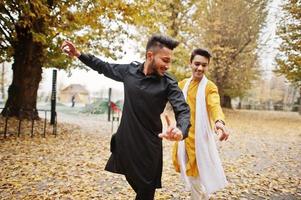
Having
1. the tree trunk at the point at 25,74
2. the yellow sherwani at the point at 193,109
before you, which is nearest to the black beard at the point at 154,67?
the yellow sherwani at the point at 193,109

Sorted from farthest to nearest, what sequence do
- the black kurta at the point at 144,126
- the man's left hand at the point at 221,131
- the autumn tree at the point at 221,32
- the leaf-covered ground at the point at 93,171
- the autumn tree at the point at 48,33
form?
the autumn tree at the point at 221,32 < the autumn tree at the point at 48,33 < the leaf-covered ground at the point at 93,171 < the man's left hand at the point at 221,131 < the black kurta at the point at 144,126

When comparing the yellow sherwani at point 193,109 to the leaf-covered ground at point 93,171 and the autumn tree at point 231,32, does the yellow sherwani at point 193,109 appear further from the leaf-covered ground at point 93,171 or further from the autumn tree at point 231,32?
the autumn tree at point 231,32

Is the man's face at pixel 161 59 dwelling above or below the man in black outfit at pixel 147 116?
above

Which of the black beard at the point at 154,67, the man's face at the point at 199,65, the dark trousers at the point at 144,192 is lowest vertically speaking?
the dark trousers at the point at 144,192

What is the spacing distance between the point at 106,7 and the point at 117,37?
4.38m

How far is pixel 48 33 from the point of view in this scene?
11.2 metres

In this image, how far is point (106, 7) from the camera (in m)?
10.2

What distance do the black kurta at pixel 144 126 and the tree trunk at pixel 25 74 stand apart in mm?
11519

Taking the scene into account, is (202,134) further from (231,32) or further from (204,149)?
(231,32)

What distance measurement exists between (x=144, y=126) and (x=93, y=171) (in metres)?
4.45

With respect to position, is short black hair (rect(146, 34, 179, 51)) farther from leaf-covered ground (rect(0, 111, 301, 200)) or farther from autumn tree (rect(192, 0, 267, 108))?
autumn tree (rect(192, 0, 267, 108))

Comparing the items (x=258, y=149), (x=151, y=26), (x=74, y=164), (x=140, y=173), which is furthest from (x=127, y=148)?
(x=151, y=26)

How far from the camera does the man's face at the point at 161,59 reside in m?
2.81

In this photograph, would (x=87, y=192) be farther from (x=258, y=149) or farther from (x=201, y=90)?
(x=258, y=149)
